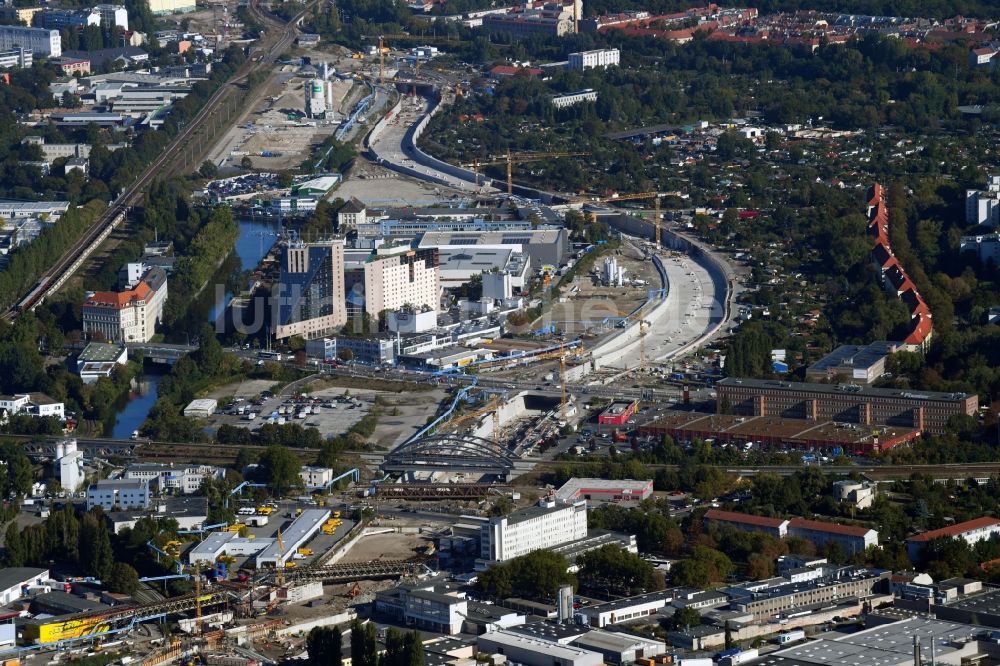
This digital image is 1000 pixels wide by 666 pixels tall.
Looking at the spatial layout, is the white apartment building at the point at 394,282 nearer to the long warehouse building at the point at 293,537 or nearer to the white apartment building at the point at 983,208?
the white apartment building at the point at 983,208

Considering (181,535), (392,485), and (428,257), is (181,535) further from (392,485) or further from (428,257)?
(428,257)

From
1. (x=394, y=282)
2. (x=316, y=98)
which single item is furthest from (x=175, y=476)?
(x=316, y=98)

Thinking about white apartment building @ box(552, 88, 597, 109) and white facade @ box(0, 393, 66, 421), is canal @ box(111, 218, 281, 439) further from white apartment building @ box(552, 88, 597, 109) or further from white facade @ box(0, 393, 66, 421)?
white apartment building @ box(552, 88, 597, 109)

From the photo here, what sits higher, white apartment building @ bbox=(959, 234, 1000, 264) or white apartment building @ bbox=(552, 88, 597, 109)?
white apartment building @ bbox=(552, 88, 597, 109)

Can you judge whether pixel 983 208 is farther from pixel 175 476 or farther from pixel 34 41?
pixel 34 41

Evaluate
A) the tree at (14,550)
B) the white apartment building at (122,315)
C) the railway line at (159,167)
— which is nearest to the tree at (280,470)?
the tree at (14,550)

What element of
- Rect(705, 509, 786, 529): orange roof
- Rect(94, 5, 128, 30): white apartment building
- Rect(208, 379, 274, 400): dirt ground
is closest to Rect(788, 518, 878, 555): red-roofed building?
Rect(705, 509, 786, 529): orange roof
